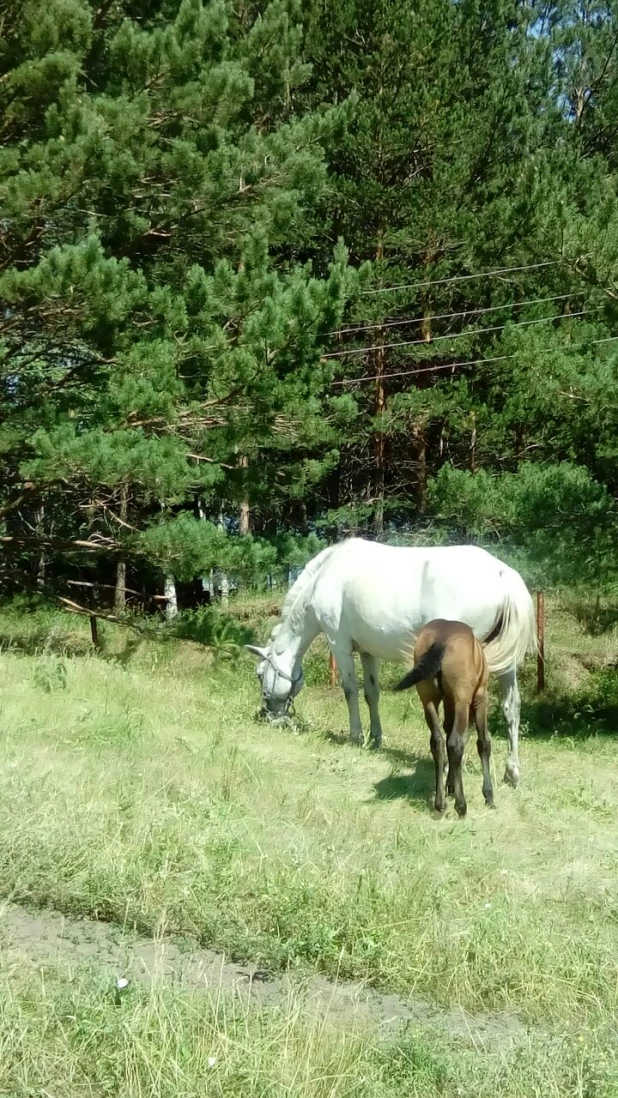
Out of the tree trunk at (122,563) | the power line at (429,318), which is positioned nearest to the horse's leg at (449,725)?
the tree trunk at (122,563)

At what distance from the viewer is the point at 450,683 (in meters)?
7.50

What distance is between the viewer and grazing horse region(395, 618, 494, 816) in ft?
24.5

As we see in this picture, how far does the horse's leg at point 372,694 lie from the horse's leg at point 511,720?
58.4 inches

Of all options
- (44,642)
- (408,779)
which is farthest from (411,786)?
(44,642)

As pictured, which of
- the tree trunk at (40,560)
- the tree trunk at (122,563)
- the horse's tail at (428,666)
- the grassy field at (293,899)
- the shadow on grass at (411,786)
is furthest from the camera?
the tree trunk at (40,560)

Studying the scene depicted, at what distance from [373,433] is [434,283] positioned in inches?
134

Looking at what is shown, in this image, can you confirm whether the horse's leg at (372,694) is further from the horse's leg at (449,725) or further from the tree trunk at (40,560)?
the tree trunk at (40,560)

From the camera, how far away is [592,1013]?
420cm

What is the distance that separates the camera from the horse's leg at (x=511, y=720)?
30.2ft

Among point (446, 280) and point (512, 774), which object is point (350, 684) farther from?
point (446, 280)

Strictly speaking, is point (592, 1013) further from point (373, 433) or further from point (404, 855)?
point (373, 433)

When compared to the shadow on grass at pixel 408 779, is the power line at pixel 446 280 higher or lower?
higher

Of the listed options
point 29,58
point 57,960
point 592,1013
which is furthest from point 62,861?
point 29,58

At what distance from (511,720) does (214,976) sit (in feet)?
18.6
